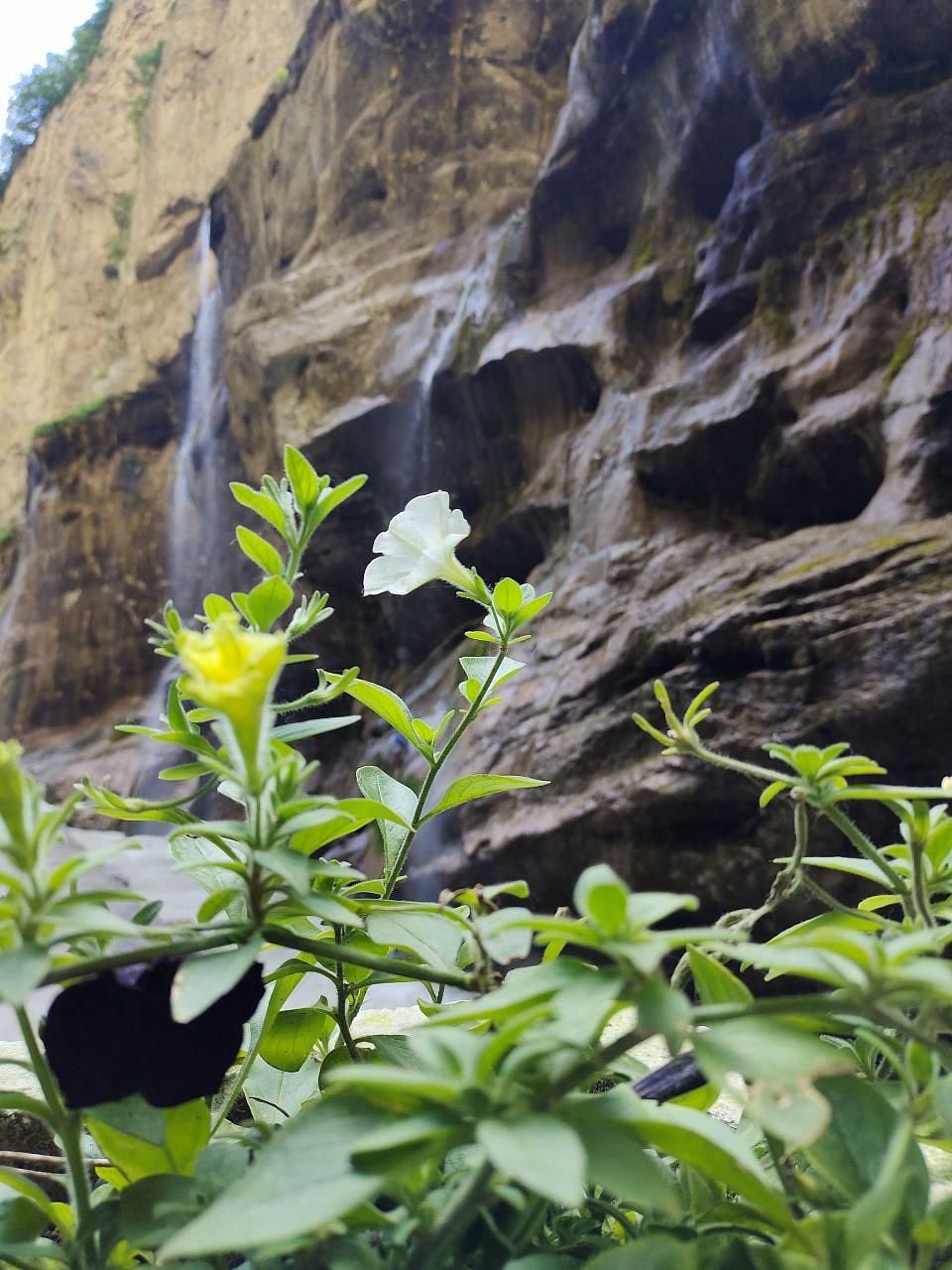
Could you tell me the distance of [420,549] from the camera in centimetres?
64

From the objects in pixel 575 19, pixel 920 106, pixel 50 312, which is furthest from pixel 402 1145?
pixel 50 312

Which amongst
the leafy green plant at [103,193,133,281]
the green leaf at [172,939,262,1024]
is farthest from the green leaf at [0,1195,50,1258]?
the leafy green plant at [103,193,133,281]

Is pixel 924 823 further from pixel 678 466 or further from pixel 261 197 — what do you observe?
pixel 261 197

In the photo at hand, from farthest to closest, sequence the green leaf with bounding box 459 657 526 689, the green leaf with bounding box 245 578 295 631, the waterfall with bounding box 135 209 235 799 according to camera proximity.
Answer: the waterfall with bounding box 135 209 235 799
the green leaf with bounding box 459 657 526 689
the green leaf with bounding box 245 578 295 631

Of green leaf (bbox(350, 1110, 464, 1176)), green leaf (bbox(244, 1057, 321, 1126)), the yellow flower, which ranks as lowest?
green leaf (bbox(244, 1057, 321, 1126))

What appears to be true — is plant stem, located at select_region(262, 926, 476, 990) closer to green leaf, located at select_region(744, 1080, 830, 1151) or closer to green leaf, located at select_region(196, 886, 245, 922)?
Result: green leaf, located at select_region(196, 886, 245, 922)

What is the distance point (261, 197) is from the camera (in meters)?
6.92

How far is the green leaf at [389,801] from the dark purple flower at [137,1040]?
5.9 inches

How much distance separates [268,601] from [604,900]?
0.23 m

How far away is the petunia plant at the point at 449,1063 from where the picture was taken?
9.9 inches

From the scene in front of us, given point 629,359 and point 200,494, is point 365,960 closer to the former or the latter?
point 629,359

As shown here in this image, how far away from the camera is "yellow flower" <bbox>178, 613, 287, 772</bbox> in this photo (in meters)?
0.30

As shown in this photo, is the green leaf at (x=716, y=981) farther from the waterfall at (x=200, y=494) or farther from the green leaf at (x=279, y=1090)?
the waterfall at (x=200, y=494)

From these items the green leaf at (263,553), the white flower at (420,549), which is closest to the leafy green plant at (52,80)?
the white flower at (420,549)
